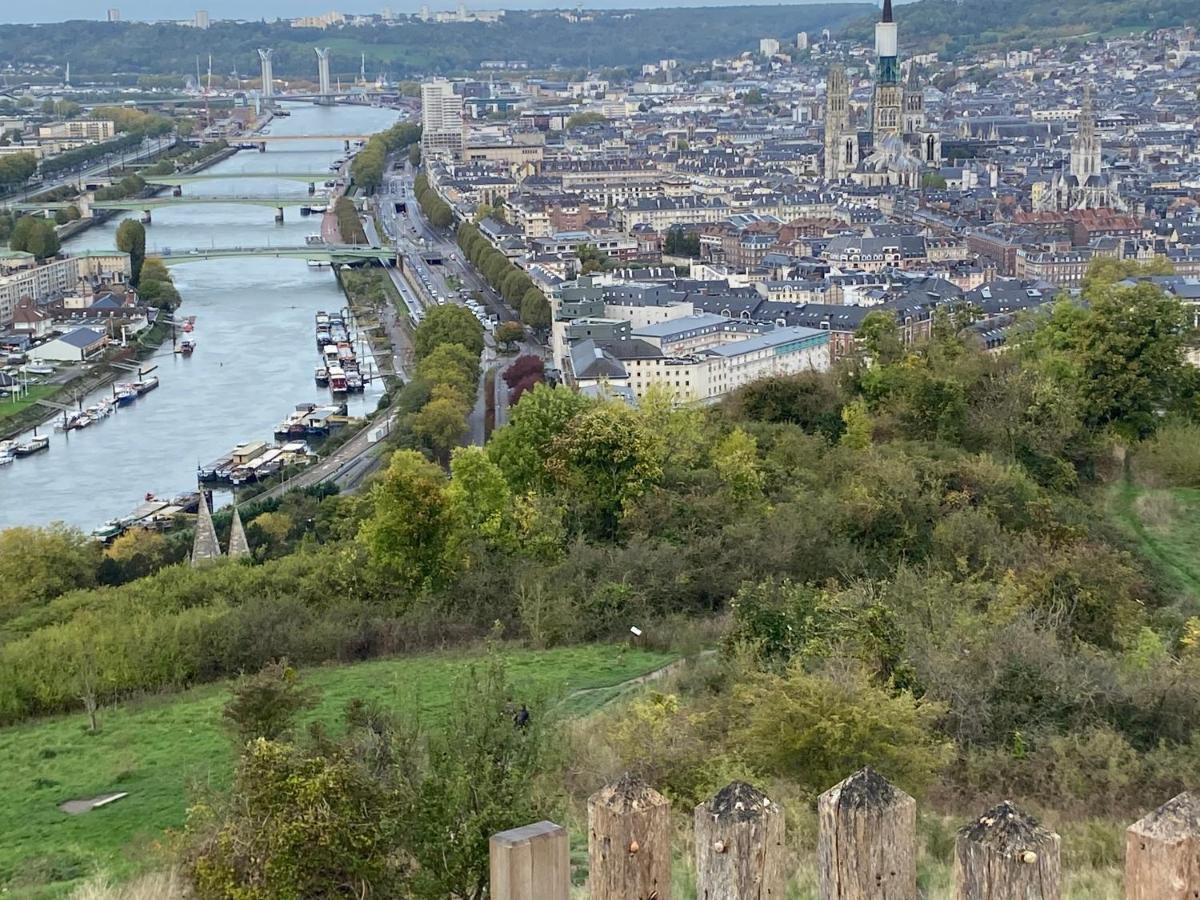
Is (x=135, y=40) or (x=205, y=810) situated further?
(x=135, y=40)

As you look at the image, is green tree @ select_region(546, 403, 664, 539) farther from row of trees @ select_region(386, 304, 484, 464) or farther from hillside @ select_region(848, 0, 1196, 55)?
hillside @ select_region(848, 0, 1196, 55)

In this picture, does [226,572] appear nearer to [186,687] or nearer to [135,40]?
[186,687]

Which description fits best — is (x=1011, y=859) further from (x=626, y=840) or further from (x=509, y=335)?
(x=509, y=335)

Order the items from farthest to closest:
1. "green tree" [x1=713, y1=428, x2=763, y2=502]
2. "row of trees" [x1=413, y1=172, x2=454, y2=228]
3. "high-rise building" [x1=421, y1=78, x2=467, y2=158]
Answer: "high-rise building" [x1=421, y1=78, x2=467, y2=158]
"row of trees" [x1=413, y1=172, x2=454, y2=228]
"green tree" [x1=713, y1=428, x2=763, y2=502]

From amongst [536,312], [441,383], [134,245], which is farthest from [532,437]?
[134,245]

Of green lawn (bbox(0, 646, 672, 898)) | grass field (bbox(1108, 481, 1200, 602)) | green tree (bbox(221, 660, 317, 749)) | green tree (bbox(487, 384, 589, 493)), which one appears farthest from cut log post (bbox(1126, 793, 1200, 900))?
green tree (bbox(487, 384, 589, 493))

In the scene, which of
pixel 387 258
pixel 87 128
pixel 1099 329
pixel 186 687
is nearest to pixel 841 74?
pixel 387 258
